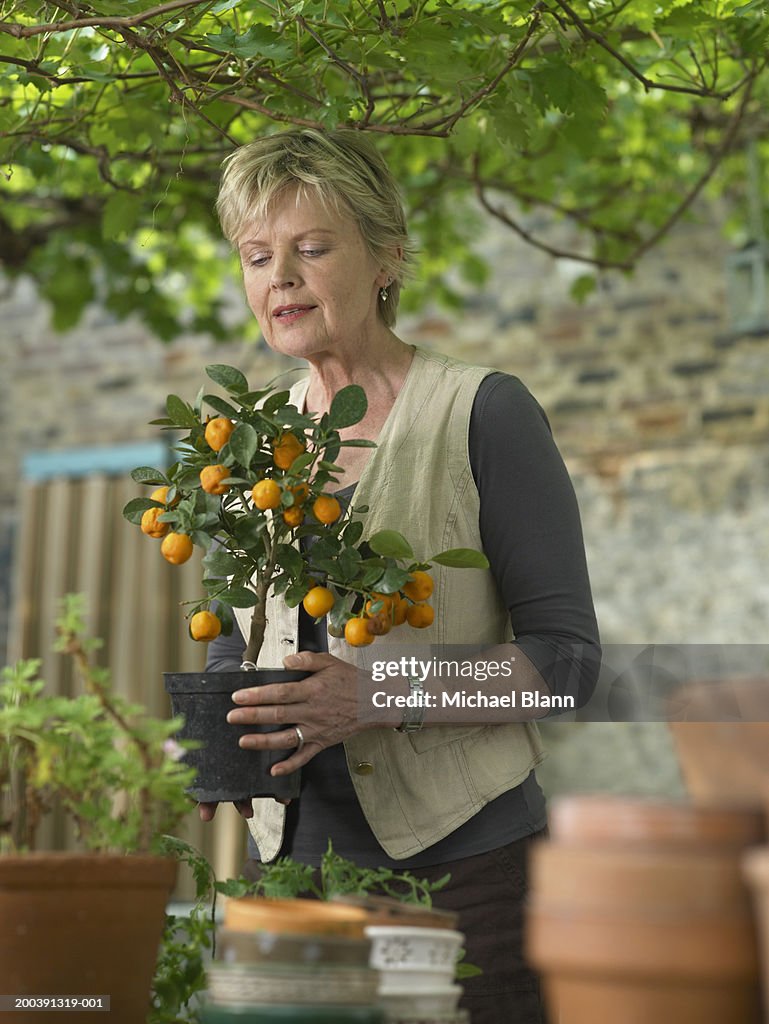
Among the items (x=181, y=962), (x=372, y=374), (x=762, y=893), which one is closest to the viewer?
(x=762, y=893)

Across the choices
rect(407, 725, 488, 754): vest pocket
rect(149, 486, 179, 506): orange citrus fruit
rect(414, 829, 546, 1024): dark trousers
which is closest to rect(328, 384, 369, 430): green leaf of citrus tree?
rect(149, 486, 179, 506): orange citrus fruit

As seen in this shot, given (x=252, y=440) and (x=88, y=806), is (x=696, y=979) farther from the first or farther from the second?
(x=252, y=440)

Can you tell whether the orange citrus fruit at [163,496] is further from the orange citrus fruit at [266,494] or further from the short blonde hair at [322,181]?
the short blonde hair at [322,181]

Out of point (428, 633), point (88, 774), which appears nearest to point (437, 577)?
point (428, 633)

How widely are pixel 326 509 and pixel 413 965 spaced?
645mm

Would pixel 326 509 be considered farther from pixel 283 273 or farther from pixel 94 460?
pixel 94 460

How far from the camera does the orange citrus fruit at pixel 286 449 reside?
4.71 feet

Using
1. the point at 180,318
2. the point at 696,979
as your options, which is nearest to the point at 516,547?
the point at 696,979

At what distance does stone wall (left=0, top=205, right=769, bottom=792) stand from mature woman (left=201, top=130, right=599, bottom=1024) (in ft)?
9.38

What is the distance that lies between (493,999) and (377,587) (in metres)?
0.50

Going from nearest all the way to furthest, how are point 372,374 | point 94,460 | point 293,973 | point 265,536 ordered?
point 293,973 → point 265,536 → point 372,374 → point 94,460

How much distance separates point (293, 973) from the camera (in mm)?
825

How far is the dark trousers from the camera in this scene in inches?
57.6

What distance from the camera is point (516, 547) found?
5.26ft
